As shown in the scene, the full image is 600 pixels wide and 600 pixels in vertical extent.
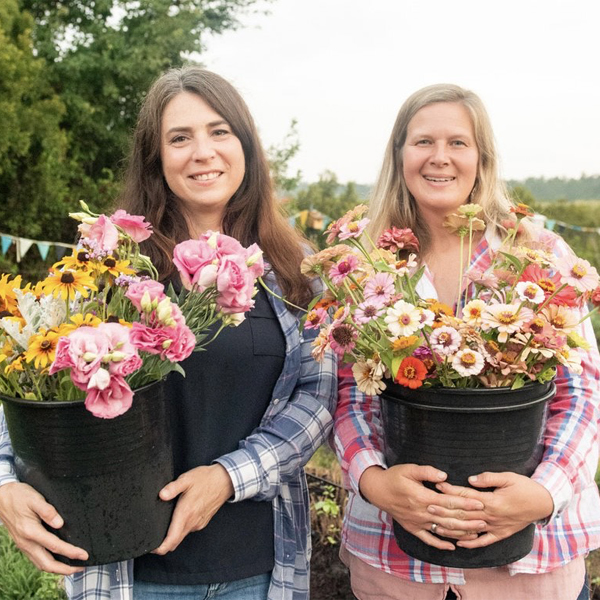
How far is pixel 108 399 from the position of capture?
1.07 metres

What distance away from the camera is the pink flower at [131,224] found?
133cm

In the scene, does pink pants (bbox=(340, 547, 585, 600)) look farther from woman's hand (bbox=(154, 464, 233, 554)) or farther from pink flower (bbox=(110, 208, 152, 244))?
pink flower (bbox=(110, 208, 152, 244))

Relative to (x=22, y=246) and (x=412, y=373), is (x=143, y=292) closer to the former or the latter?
(x=412, y=373)

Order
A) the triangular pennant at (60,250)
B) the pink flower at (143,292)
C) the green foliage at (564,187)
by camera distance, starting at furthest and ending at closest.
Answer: the green foliage at (564,187) < the triangular pennant at (60,250) < the pink flower at (143,292)

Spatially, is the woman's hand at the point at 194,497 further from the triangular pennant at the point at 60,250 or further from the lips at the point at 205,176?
the triangular pennant at the point at 60,250

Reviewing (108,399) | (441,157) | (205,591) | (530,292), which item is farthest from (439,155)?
(205,591)

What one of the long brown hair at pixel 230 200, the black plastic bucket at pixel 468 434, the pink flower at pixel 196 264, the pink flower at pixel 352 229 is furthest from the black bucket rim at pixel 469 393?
the long brown hair at pixel 230 200

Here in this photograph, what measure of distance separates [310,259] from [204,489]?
21.5 inches

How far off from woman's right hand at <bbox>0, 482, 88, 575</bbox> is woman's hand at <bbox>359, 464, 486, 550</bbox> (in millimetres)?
602

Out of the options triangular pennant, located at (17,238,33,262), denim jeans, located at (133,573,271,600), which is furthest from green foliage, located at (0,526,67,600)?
triangular pennant, located at (17,238,33,262)

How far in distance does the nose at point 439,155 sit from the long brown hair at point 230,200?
0.43 m

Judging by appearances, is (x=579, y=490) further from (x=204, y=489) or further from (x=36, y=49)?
(x=36, y=49)

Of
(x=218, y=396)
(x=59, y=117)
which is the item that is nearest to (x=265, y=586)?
(x=218, y=396)

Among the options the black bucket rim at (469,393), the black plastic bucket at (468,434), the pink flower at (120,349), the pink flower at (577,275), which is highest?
the pink flower at (577,275)
